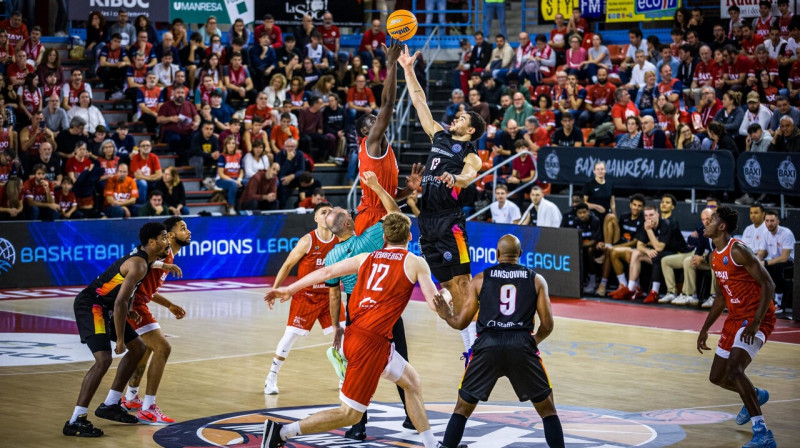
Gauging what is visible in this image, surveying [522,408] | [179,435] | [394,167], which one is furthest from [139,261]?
[522,408]

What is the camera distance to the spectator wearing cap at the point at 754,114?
20.7 metres

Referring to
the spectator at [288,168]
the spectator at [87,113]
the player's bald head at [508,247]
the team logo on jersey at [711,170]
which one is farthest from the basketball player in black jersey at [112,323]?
the spectator at [87,113]

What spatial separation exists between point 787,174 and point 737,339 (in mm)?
9467

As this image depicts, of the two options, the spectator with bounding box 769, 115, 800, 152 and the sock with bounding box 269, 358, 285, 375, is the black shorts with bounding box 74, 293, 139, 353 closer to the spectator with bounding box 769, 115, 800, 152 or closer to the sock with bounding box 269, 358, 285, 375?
the sock with bounding box 269, 358, 285, 375

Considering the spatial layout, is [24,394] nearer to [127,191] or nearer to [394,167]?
[394,167]

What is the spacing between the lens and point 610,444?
945cm

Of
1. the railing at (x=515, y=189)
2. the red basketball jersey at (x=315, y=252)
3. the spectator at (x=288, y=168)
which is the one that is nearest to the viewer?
the red basketball jersey at (x=315, y=252)

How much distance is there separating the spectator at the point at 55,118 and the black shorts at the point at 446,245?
1351cm

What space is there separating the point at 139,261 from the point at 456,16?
2189cm

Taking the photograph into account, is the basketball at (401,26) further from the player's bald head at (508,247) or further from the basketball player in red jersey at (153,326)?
the player's bald head at (508,247)

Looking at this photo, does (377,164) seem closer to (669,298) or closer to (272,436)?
(272,436)

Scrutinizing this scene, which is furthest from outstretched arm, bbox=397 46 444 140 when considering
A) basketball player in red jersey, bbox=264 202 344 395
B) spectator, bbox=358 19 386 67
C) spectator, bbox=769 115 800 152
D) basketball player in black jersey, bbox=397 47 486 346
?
spectator, bbox=358 19 386 67

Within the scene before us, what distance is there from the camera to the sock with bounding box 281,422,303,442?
8359 millimetres

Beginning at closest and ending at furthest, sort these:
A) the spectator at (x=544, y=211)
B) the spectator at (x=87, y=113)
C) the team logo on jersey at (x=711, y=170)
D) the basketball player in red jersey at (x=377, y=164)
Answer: the basketball player in red jersey at (x=377, y=164), the team logo on jersey at (x=711, y=170), the spectator at (x=544, y=211), the spectator at (x=87, y=113)
